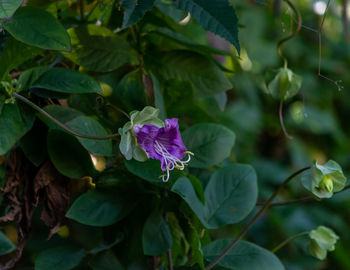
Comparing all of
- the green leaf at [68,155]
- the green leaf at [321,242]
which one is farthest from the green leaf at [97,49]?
the green leaf at [321,242]

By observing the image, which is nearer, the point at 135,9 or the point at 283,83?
the point at 135,9

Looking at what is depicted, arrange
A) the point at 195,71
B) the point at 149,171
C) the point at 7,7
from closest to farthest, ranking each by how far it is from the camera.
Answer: the point at 7,7
the point at 149,171
the point at 195,71

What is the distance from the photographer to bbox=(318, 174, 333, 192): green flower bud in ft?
1.87

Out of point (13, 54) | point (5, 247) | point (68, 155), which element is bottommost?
point (5, 247)

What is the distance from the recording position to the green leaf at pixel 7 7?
0.46 metres

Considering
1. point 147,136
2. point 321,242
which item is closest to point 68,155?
point 147,136

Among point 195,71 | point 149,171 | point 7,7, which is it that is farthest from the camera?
point 195,71

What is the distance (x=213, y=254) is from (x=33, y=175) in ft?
0.84

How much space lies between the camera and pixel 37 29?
0.52m

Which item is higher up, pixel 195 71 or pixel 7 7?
pixel 7 7

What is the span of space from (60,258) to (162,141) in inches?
10.1

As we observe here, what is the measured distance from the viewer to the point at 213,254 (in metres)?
0.62

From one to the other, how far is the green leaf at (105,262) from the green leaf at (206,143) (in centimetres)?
16

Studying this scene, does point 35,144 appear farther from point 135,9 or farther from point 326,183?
point 326,183
